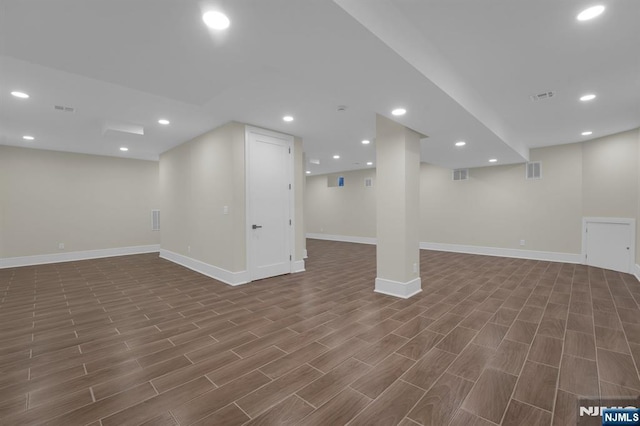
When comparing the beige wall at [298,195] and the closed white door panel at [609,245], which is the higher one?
the beige wall at [298,195]

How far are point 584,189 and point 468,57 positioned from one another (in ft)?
18.3

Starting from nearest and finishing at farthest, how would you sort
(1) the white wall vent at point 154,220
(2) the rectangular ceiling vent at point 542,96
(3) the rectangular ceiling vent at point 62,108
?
(2) the rectangular ceiling vent at point 542,96 → (3) the rectangular ceiling vent at point 62,108 → (1) the white wall vent at point 154,220

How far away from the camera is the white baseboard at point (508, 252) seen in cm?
635

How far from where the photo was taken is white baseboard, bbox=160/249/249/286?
4570 mm

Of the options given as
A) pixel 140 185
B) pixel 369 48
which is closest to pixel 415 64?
pixel 369 48

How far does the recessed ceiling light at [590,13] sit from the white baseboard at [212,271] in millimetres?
4889

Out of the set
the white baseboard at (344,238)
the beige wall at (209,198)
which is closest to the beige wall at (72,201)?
the beige wall at (209,198)

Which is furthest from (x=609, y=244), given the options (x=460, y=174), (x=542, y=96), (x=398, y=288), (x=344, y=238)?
(x=344, y=238)

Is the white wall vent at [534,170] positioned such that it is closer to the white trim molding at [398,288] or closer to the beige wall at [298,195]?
the white trim molding at [398,288]

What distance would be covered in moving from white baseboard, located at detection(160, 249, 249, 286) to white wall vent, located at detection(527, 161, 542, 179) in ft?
23.4

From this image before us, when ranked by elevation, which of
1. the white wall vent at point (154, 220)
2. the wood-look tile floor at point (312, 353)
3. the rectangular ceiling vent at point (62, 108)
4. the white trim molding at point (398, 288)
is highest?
the rectangular ceiling vent at point (62, 108)

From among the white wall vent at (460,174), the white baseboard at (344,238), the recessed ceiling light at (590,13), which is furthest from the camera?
the white baseboard at (344,238)

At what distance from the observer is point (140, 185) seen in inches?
314

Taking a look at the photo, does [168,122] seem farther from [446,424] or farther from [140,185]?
[446,424]
